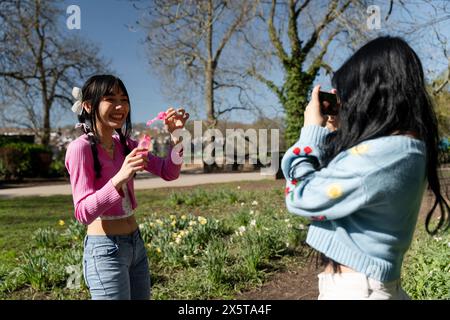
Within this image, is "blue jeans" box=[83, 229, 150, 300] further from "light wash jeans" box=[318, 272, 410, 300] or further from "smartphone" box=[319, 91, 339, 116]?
"smartphone" box=[319, 91, 339, 116]

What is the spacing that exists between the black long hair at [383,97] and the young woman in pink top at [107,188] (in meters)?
0.74

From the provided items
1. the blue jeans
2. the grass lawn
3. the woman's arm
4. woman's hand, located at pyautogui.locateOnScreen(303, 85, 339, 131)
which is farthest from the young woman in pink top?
the grass lawn

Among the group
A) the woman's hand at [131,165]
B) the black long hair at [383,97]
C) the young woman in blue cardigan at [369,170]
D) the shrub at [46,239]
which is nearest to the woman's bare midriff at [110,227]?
the woman's hand at [131,165]

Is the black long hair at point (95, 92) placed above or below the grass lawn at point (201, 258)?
above

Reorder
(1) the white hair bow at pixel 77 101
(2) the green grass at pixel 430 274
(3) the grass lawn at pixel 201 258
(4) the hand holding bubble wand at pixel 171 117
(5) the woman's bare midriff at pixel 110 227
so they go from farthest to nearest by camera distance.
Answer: (3) the grass lawn at pixel 201 258, (2) the green grass at pixel 430 274, (4) the hand holding bubble wand at pixel 171 117, (1) the white hair bow at pixel 77 101, (5) the woman's bare midriff at pixel 110 227

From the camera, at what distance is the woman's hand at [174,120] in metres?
2.01

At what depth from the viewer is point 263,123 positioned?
16.2 meters

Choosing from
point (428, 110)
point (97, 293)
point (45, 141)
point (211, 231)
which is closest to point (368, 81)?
point (428, 110)

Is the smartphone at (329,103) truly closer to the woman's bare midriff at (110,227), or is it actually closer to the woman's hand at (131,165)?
the woman's hand at (131,165)

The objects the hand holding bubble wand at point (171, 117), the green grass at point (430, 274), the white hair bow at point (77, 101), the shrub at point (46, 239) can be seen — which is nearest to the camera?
the white hair bow at point (77, 101)

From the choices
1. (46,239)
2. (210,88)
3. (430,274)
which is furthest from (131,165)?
(210,88)

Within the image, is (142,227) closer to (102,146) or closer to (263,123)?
(102,146)

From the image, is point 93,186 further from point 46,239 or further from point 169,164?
point 46,239

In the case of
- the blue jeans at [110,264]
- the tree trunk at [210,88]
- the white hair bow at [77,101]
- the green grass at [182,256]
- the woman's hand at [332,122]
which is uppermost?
the tree trunk at [210,88]
